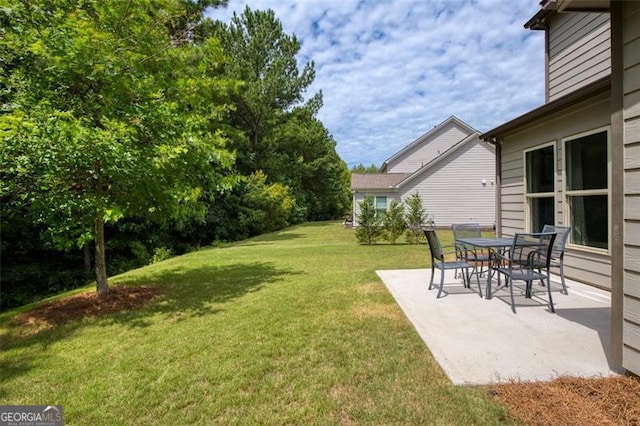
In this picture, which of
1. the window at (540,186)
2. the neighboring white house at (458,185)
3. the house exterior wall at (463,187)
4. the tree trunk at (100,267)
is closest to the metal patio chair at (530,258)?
the window at (540,186)

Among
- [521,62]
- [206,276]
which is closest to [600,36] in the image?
[521,62]

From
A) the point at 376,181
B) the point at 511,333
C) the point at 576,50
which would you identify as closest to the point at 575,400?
the point at 511,333

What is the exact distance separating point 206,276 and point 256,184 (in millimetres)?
13275

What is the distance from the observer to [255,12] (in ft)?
75.6

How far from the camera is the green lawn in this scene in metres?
2.39

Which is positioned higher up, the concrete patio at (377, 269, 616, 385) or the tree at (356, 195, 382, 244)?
the tree at (356, 195, 382, 244)

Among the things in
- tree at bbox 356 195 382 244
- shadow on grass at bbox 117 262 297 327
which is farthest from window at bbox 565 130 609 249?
tree at bbox 356 195 382 244

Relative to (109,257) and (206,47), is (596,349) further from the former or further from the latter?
(109,257)

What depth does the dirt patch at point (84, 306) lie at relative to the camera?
4785mm

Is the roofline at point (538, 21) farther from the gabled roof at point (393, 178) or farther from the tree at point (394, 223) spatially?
the gabled roof at point (393, 178)

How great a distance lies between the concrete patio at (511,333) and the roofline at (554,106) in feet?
9.70

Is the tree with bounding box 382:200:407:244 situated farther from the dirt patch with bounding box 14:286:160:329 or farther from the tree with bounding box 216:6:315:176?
the tree with bounding box 216:6:315:176

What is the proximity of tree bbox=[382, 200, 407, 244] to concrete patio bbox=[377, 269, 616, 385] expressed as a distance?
669cm

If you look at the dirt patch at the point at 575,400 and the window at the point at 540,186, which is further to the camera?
the window at the point at 540,186
